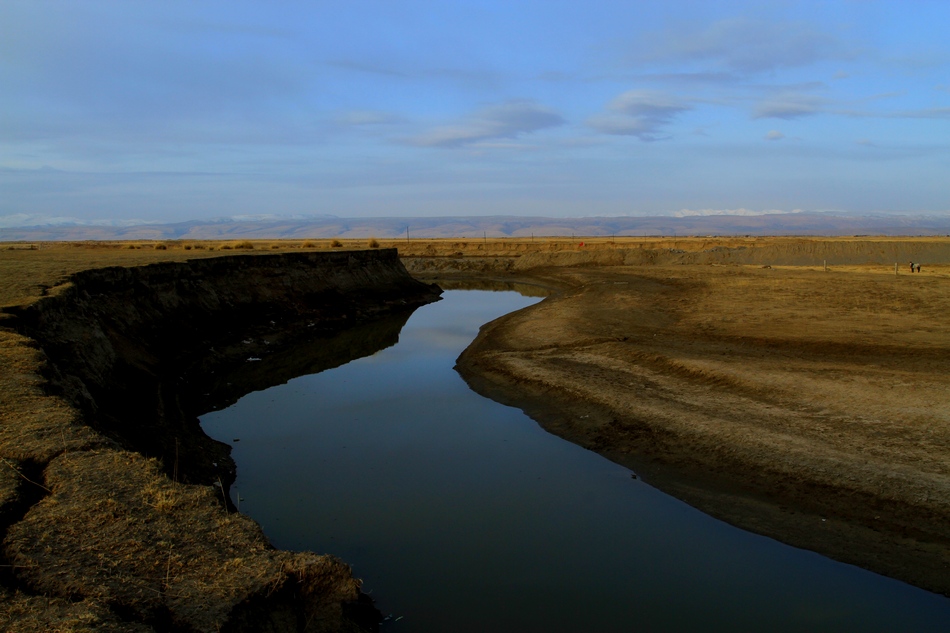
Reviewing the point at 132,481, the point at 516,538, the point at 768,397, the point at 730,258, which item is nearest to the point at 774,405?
the point at 768,397

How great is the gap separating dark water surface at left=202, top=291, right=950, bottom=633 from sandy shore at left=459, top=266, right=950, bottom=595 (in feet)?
1.90

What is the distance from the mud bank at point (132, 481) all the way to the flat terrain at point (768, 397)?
172 cm

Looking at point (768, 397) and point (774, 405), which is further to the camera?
point (768, 397)

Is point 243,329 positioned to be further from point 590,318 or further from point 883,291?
point 883,291

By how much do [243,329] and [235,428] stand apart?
1085 cm

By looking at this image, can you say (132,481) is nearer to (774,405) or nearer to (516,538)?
(516,538)

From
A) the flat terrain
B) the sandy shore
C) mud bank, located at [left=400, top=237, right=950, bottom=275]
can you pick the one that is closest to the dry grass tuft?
the flat terrain

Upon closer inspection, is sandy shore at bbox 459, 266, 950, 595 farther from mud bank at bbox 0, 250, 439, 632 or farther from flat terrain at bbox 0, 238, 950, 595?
mud bank at bbox 0, 250, 439, 632

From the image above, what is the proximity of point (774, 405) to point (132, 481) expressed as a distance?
32.8 ft

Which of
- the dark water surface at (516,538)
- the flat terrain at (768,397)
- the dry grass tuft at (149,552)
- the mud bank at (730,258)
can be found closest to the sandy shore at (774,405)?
the flat terrain at (768,397)

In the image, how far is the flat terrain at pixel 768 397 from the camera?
307 inches

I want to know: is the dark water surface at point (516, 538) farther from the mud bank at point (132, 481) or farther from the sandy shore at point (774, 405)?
the mud bank at point (132, 481)

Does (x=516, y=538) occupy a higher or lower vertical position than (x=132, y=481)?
lower

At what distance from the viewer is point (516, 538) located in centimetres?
760
